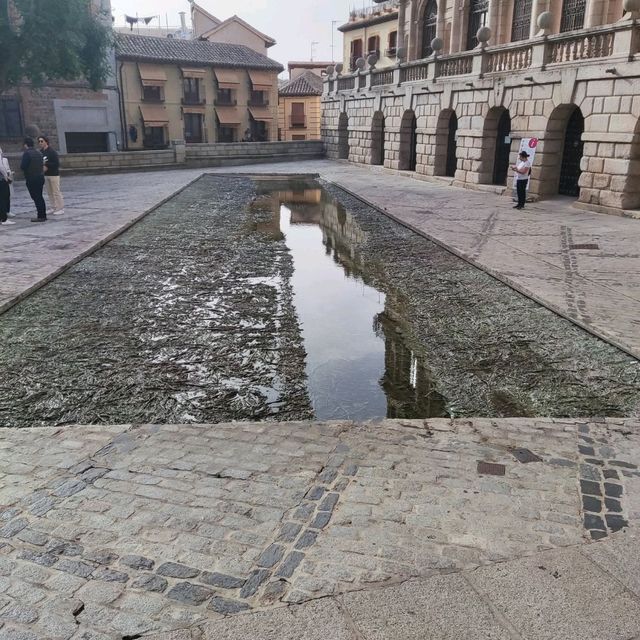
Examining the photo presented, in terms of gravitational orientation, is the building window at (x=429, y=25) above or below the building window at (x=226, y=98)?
above

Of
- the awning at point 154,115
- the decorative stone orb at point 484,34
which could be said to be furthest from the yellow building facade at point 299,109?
the decorative stone orb at point 484,34

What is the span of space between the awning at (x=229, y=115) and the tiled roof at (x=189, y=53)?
3.08 meters

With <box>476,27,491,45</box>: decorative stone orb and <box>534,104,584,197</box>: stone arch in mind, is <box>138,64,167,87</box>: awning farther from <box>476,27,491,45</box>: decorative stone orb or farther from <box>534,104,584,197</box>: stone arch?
<box>534,104,584,197</box>: stone arch

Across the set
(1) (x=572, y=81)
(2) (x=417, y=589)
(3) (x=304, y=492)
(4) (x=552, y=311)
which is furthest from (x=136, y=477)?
(1) (x=572, y=81)

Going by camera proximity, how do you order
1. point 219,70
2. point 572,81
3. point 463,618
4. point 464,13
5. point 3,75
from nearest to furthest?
1. point 463,618
2. point 572,81
3. point 3,75
4. point 464,13
5. point 219,70

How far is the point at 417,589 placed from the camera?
301 cm

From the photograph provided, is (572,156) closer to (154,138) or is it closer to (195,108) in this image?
(154,138)

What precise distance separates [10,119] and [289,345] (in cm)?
3469

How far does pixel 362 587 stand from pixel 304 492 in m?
0.92

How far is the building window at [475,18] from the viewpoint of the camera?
23562 millimetres

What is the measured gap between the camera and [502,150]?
21734 millimetres

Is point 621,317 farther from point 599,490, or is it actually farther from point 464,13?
point 464,13

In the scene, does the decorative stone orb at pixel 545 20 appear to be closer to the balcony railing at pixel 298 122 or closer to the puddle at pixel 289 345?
the puddle at pixel 289 345

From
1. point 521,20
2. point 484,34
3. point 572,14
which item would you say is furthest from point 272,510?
point 521,20
